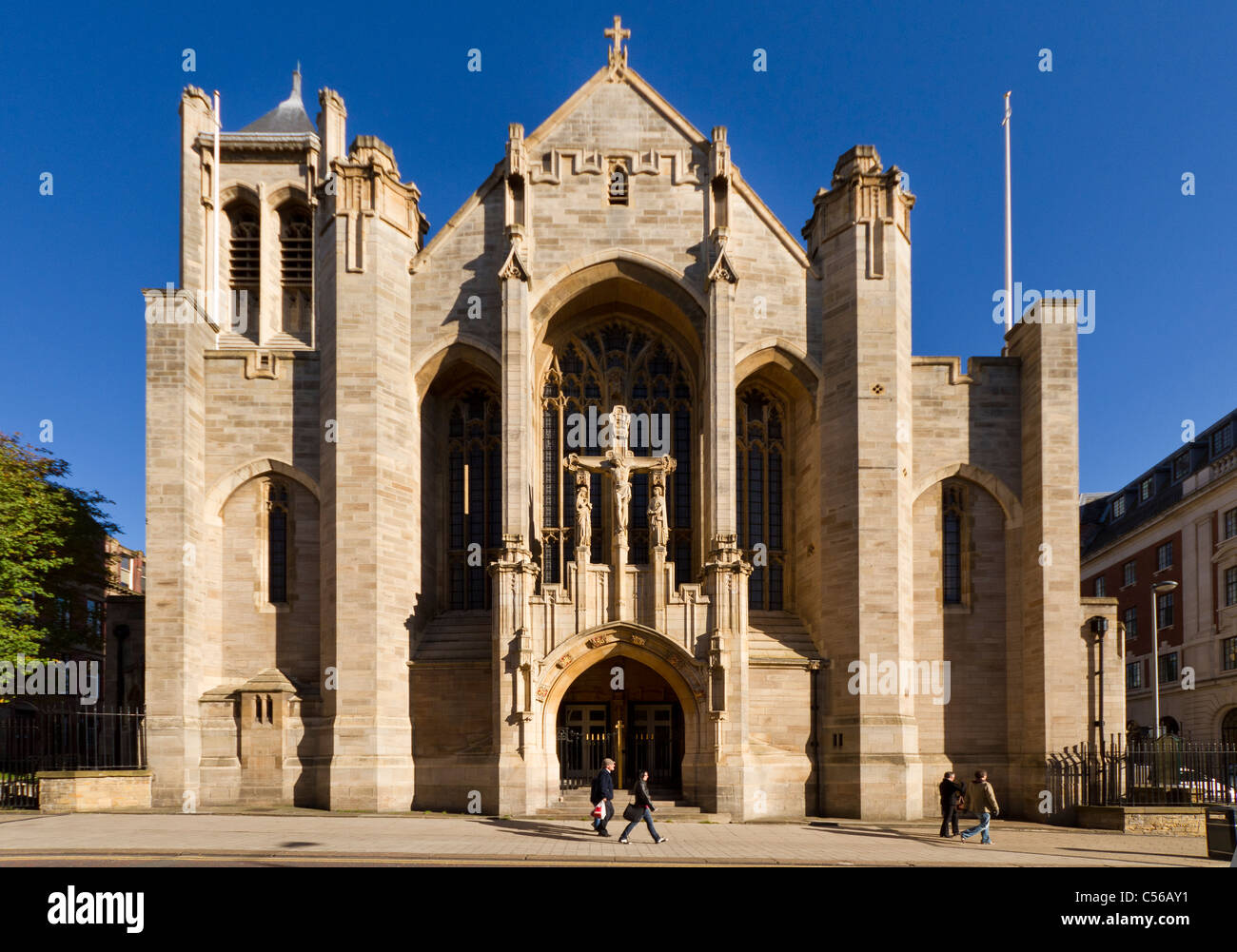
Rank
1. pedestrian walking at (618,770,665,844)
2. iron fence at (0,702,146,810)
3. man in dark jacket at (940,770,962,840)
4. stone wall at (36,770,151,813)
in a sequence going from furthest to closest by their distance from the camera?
iron fence at (0,702,146,810) → stone wall at (36,770,151,813) → man in dark jacket at (940,770,962,840) → pedestrian walking at (618,770,665,844)

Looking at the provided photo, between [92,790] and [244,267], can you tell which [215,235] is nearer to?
[244,267]

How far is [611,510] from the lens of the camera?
75.1 feet

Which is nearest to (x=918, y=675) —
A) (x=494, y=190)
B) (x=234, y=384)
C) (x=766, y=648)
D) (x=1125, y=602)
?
(x=766, y=648)

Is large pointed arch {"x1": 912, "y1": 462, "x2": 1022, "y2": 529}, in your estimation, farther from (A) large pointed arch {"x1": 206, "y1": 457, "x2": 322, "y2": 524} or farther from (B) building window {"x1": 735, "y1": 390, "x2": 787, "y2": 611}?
(A) large pointed arch {"x1": 206, "y1": 457, "x2": 322, "y2": 524}

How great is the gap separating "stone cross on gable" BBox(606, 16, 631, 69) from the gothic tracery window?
6505 mm

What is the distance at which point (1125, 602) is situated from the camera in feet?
163

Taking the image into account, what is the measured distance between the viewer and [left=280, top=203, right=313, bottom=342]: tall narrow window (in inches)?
1325

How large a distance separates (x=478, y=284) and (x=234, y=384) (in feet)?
21.6

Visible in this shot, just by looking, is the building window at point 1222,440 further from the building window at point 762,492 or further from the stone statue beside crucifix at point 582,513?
the stone statue beside crucifix at point 582,513

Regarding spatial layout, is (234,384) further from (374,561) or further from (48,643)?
(48,643)

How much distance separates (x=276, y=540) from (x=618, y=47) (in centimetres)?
1512

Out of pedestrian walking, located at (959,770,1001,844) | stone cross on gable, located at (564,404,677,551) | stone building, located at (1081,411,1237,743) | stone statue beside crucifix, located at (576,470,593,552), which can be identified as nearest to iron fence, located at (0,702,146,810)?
stone statue beside crucifix, located at (576,470,593,552)

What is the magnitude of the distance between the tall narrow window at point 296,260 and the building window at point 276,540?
10833 millimetres

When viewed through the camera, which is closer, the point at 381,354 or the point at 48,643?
the point at 381,354
